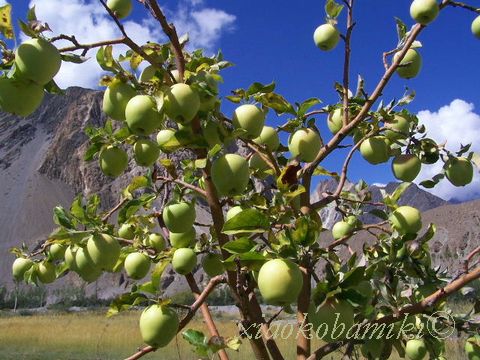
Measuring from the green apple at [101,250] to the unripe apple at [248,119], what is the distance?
60 cm

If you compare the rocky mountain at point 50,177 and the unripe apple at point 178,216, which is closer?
the unripe apple at point 178,216

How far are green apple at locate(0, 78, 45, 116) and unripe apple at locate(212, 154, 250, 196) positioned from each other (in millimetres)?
582

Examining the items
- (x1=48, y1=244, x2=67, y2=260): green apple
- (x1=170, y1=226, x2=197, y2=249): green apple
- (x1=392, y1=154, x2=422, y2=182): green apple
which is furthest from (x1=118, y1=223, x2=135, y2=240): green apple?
(x1=392, y1=154, x2=422, y2=182): green apple

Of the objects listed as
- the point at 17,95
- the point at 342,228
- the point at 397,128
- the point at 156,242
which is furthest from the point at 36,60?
the point at 342,228

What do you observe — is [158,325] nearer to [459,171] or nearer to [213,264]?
[213,264]

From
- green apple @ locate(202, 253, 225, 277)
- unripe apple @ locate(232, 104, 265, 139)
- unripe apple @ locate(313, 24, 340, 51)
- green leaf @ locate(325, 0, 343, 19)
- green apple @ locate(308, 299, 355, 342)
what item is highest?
green leaf @ locate(325, 0, 343, 19)

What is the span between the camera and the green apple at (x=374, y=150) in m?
1.88

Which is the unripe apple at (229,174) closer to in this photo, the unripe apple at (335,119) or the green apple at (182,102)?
the green apple at (182,102)

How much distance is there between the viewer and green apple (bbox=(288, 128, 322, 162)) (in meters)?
1.80

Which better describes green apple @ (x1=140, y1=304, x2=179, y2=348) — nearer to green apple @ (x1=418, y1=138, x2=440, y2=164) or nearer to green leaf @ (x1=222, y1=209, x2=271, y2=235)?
green leaf @ (x1=222, y1=209, x2=271, y2=235)

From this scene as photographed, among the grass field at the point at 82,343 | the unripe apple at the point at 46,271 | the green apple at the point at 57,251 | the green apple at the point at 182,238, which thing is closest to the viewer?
the green apple at the point at 182,238

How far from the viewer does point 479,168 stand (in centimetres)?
189

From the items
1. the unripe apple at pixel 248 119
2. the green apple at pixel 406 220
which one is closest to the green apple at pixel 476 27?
the green apple at pixel 406 220

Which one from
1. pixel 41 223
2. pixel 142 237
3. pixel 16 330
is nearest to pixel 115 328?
pixel 16 330
